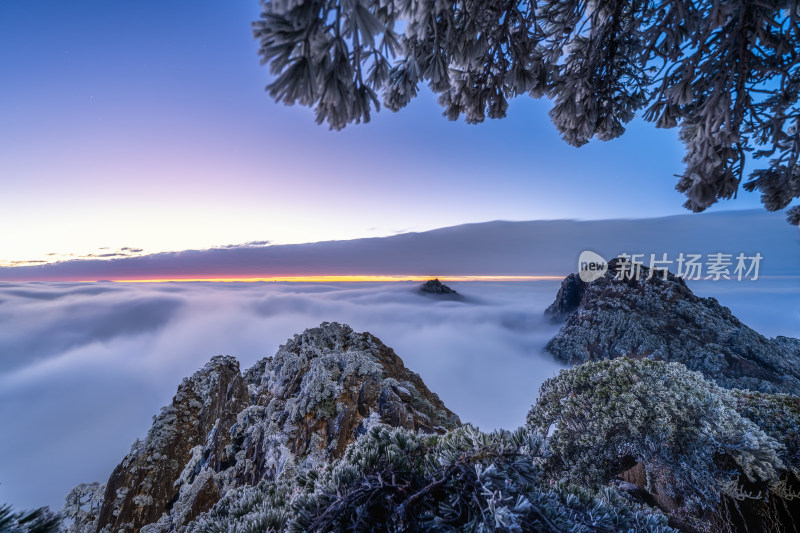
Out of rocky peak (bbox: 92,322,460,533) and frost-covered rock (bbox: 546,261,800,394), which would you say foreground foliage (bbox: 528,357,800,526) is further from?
frost-covered rock (bbox: 546,261,800,394)

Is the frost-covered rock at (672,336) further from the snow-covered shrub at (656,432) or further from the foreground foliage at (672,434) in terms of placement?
the snow-covered shrub at (656,432)

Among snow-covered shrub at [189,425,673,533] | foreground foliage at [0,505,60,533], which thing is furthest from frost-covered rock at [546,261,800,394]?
foreground foliage at [0,505,60,533]

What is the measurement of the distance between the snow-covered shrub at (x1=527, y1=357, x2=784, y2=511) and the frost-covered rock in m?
21.6

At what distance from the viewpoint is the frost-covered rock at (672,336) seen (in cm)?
2150

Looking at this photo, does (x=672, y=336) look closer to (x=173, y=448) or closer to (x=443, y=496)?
(x=443, y=496)

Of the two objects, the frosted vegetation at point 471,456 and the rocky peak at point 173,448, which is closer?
the frosted vegetation at point 471,456

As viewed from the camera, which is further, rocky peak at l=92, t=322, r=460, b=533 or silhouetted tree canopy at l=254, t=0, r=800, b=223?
rocky peak at l=92, t=322, r=460, b=533

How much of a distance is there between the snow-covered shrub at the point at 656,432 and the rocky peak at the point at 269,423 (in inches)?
119

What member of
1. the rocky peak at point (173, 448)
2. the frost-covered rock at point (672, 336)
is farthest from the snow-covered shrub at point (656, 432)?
the frost-covered rock at point (672, 336)

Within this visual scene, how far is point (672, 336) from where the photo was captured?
2502 cm

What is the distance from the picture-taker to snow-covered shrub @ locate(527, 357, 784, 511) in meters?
4.90

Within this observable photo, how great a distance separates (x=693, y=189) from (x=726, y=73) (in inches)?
56.0

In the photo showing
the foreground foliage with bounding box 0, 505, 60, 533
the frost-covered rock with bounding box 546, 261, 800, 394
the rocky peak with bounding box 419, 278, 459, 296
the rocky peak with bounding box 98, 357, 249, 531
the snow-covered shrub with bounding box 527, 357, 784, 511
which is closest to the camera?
the foreground foliage with bounding box 0, 505, 60, 533

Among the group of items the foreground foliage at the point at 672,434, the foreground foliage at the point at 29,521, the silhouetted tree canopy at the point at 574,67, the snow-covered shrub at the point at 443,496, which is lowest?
the foreground foliage at the point at 672,434
